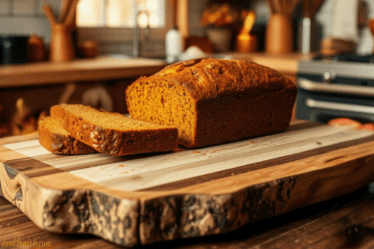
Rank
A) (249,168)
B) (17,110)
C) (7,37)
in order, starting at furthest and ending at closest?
(7,37) < (17,110) < (249,168)

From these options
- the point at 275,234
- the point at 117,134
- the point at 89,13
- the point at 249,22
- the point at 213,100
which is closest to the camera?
the point at 275,234

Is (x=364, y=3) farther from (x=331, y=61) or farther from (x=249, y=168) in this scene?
(x=249, y=168)

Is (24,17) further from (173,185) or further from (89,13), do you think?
(173,185)

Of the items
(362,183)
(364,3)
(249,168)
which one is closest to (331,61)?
(364,3)

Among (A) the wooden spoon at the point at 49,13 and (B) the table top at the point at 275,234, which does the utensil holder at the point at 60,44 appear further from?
(B) the table top at the point at 275,234

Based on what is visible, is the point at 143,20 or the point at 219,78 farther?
the point at 143,20

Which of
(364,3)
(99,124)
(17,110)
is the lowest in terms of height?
(17,110)

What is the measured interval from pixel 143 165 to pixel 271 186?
0.33 m

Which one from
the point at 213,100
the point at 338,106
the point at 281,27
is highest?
the point at 281,27

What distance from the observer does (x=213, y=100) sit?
141 centimetres

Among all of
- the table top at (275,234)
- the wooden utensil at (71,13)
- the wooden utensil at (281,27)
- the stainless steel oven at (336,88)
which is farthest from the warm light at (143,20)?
the table top at (275,234)

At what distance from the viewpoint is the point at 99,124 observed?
1211mm

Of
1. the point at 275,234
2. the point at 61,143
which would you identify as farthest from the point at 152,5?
the point at 275,234

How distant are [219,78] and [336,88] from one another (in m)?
1.63
